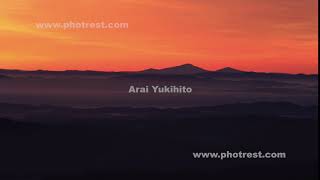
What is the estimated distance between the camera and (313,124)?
1191 centimetres

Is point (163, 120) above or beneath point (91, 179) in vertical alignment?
above

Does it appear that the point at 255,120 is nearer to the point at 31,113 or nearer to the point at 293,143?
the point at 293,143

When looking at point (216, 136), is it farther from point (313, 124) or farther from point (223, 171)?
point (313, 124)

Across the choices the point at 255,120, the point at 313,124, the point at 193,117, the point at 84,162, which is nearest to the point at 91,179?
the point at 84,162

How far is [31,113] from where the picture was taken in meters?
12.0

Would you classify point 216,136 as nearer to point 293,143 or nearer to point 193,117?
point 193,117

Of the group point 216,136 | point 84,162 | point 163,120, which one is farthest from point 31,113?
point 216,136

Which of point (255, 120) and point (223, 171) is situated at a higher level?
point (255, 120)

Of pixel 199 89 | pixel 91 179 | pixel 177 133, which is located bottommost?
pixel 91 179

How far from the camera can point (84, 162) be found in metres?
11.5

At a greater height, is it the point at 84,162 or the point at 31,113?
the point at 31,113

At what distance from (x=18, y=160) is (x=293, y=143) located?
15.9 feet

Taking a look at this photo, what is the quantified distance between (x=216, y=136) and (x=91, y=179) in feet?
7.45

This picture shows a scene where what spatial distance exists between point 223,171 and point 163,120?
137 cm
